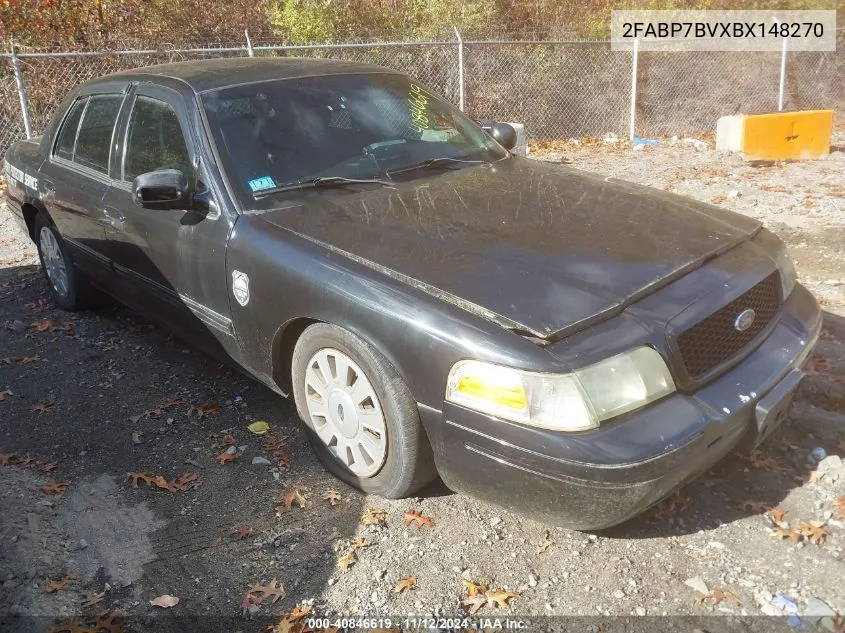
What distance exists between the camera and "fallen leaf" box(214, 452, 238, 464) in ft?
11.4

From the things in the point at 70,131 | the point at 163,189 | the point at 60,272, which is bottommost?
the point at 60,272

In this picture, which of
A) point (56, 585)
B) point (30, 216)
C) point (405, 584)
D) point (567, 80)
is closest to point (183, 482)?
point (56, 585)

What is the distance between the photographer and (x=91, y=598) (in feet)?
8.66

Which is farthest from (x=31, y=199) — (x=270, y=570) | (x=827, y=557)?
(x=827, y=557)

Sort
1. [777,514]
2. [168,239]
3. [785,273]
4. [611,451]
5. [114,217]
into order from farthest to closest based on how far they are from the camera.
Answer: [114,217]
[168,239]
[785,273]
[777,514]
[611,451]

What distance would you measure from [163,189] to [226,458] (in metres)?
1.31

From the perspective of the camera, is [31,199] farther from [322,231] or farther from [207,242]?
[322,231]

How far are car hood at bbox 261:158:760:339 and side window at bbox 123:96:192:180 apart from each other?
776 mm

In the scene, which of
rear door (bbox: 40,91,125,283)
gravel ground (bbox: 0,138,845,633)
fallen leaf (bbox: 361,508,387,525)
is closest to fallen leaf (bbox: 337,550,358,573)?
gravel ground (bbox: 0,138,845,633)

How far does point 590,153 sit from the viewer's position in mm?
11391

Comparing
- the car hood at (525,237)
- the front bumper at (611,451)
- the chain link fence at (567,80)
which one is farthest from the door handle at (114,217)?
the chain link fence at (567,80)

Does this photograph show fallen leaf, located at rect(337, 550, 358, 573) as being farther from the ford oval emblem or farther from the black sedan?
the ford oval emblem

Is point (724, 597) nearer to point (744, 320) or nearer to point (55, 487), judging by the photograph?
point (744, 320)

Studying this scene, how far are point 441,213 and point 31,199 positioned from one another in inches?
143
